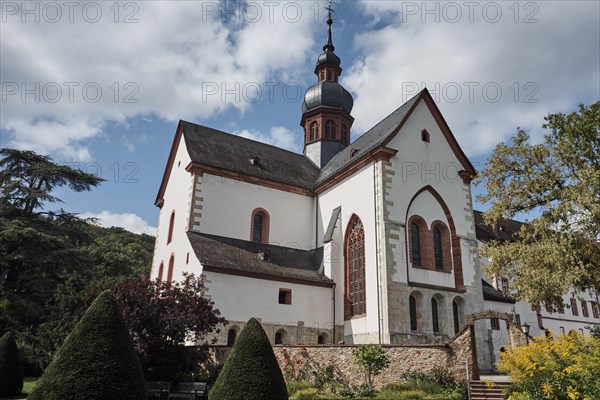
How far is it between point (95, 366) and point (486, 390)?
1088cm

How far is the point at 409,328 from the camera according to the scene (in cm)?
2092

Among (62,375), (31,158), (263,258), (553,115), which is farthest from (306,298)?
(31,158)

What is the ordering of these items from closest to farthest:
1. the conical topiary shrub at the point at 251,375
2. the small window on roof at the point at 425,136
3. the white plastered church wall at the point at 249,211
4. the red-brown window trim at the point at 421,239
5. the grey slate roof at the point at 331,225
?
the conical topiary shrub at the point at 251,375 < the red-brown window trim at the point at 421,239 < the grey slate roof at the point at 331,225 < the white plastered church wall at the point at 249,211 < the small window on roof at the point at 425,136

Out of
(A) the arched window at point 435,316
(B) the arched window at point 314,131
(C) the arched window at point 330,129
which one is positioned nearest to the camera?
(A) the arched window at point 435,316

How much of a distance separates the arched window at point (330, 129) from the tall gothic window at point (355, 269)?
37.7ft

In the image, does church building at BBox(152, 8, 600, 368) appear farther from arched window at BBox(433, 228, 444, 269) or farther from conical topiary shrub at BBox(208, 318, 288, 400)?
conical topiary shrub at BBox(208, 318, 288, 400)

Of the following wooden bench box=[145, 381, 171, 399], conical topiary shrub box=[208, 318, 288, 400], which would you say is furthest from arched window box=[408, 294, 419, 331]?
conical topiary shrub box=[208, 318, 288, 400]

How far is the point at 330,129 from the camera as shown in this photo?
115 feet

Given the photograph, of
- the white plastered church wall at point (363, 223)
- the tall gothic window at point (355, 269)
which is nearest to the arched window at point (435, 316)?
the white plastered church wall at point (363, 223)

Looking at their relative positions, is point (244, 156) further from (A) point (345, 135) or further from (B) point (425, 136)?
(B) point (425, 136)

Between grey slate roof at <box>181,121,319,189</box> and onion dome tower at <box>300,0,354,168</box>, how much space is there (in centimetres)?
223

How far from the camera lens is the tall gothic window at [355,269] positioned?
74.6 feet

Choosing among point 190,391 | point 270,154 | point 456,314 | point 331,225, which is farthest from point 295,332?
point 270,154

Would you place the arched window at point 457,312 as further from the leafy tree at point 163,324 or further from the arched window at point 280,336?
the leafy tree at point 163,324
